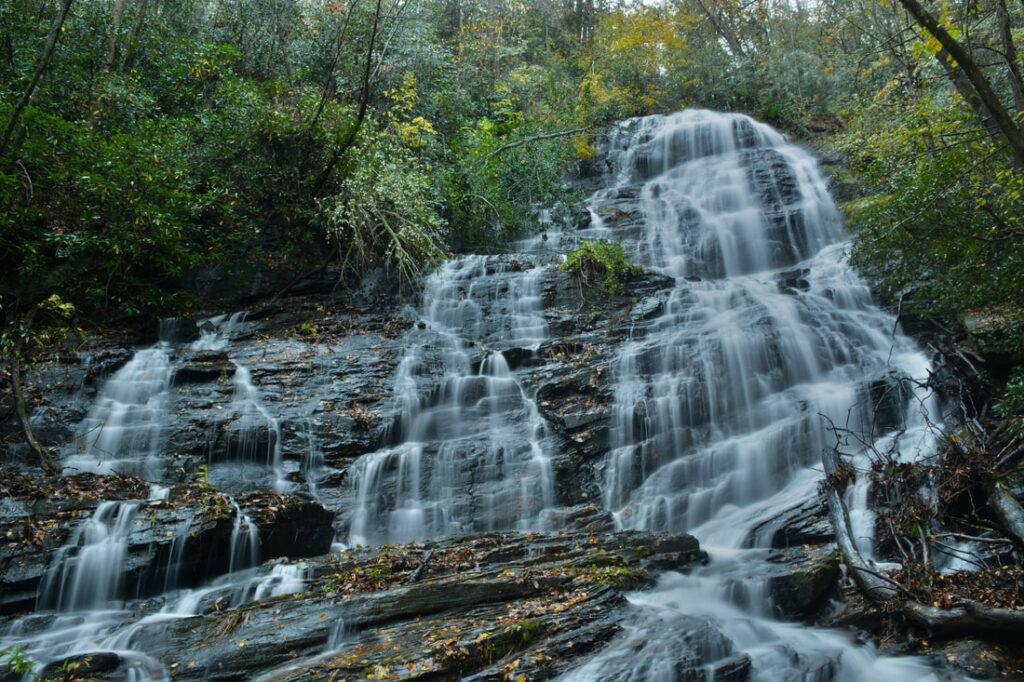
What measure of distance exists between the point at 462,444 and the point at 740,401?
15.0 feet

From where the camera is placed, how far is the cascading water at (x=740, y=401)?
504cm

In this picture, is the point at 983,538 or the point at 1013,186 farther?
the point at 1013,186

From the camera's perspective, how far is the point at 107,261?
33.8ft

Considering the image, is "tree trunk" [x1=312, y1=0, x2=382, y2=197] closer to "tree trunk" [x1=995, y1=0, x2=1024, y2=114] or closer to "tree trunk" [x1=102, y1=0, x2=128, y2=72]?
"tree trunk" [x1=102, y1=0, x2=128, y2=72]

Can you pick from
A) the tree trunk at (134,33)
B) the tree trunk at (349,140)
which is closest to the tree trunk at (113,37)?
the tree trunk at (134,33)

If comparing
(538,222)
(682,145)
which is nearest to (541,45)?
(682,145)

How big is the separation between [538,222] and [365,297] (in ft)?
18.6

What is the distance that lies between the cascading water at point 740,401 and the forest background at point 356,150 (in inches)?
56.2

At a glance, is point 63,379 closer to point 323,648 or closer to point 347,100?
point 323,648

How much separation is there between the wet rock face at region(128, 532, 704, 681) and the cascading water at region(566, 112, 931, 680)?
0.38 m

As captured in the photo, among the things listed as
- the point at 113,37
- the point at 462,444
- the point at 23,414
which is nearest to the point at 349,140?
the point at 113,37

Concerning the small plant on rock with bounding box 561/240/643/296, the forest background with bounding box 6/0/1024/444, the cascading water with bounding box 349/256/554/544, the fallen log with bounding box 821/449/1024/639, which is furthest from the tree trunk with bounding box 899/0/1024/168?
the small plant on rock with bounding box 561/240/643/296

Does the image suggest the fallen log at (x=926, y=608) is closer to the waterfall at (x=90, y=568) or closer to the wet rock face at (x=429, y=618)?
the wet rock face at (x=429, y=618)

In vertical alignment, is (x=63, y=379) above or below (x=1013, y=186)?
below
